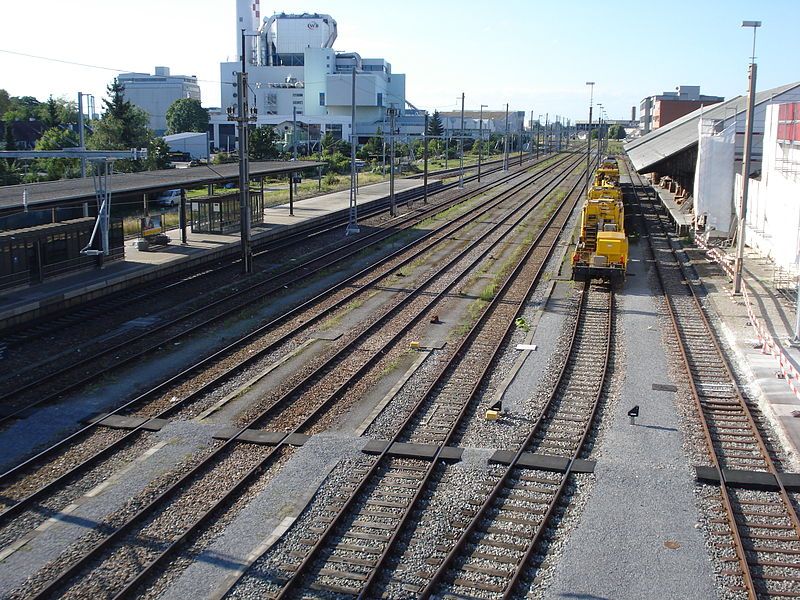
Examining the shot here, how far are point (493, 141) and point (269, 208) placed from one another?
330 ft

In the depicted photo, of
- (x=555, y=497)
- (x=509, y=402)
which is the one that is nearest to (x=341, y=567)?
(x=555, y=497)

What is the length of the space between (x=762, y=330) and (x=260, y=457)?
12.6 metres

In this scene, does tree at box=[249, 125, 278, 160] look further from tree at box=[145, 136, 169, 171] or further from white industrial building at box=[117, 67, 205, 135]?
white industrial building at box=[117, 67, 205, 135]

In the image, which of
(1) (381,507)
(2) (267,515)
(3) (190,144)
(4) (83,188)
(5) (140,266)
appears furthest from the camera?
(3) (190,144)

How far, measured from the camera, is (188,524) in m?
10.2

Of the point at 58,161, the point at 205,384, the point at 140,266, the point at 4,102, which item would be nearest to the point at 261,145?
the point at 58,161

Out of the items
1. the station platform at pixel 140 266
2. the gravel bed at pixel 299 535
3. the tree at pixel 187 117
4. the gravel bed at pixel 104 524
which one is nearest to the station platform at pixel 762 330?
the gravel bed at pixel 299 535

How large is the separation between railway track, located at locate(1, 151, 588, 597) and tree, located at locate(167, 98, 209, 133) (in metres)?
114

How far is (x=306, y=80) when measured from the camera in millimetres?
140250

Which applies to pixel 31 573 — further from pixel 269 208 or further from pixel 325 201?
pixel 325 201

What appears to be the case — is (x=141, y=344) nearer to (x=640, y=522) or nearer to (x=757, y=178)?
(x=640, y=522)

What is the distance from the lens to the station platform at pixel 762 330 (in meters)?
14.0

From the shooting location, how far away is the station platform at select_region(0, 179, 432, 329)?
21047mm

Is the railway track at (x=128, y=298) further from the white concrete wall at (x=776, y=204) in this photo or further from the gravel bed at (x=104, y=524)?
the white concrete wall at (x=776, y=204)
